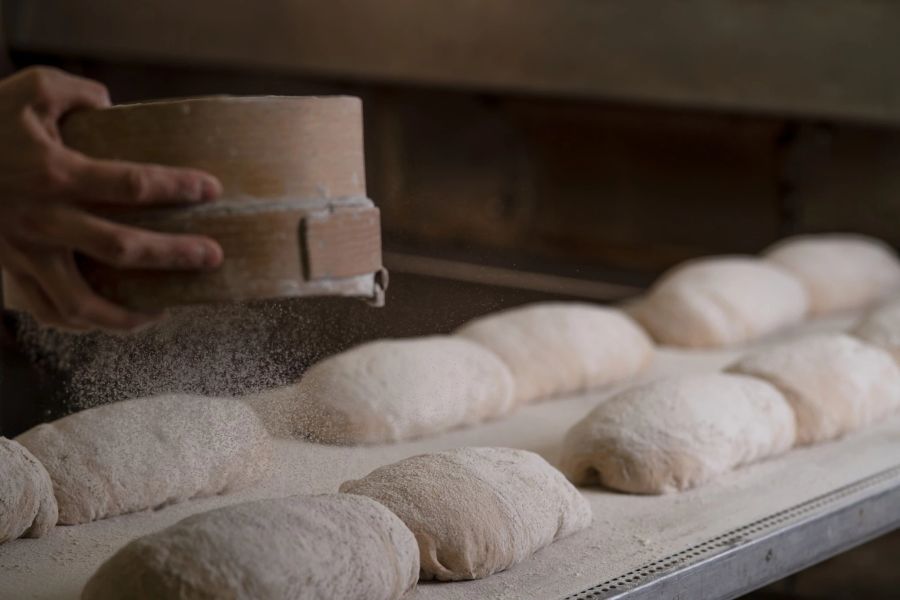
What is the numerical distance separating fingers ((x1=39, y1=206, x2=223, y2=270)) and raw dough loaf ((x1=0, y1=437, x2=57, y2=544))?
313mm

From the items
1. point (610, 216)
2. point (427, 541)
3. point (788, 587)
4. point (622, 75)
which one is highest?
point (622, 75)

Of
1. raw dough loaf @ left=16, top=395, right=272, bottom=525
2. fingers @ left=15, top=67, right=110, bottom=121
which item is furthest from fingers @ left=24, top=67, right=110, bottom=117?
raw dough loaf @ left=16, top=395, right=272, bottom=525

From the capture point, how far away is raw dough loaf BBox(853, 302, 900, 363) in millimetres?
2385

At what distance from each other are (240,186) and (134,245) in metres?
0.12

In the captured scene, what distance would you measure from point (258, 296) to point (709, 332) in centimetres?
171

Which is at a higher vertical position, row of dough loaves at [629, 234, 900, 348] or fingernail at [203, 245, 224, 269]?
fingernail at [203, 245, 224, 269]

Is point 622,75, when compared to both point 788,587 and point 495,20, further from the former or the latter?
point 788,587

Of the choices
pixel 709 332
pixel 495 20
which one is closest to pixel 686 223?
pixel 495 20

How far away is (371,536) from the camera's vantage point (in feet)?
4.16

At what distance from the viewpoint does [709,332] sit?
272cm

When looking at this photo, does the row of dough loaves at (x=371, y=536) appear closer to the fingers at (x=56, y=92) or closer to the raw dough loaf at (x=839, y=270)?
the fingers at (x=56, y=92)

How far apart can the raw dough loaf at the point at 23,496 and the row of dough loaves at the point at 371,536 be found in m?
0.17

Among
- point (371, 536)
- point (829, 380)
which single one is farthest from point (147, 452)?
point (829, 380)

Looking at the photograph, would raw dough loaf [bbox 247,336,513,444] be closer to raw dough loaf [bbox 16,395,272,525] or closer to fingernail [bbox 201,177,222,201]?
raw dough loaf [bbox 16,395,272,525]
